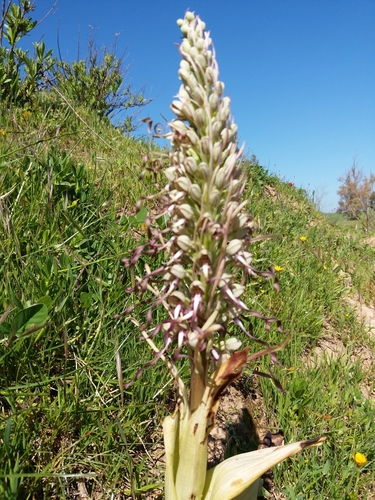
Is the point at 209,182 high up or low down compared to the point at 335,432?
up

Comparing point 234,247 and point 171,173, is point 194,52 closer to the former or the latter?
point 171,173

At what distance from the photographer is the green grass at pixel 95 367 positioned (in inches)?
66.8

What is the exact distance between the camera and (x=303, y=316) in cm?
328

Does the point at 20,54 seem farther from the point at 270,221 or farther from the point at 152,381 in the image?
the point at 152,381

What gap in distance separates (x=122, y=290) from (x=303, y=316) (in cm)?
167

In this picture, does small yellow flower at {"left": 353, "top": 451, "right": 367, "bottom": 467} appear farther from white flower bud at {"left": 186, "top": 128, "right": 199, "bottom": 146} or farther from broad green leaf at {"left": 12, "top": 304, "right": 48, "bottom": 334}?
white flower bud at {"left": 186, "top": 128, "right": 199, "bottom": 146}

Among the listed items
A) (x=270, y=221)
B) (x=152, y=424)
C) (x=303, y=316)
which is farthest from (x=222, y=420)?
(x=270, y=221)

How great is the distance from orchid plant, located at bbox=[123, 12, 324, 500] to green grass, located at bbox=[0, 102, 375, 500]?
410 mm

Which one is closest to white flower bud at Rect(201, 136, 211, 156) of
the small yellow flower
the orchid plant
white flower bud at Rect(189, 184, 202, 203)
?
the orchid plant

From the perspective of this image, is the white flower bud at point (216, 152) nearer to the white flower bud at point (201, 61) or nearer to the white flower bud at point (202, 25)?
the white flower bud at point (201, 61)

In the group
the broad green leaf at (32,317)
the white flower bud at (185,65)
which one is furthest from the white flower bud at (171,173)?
the broad green leaf at (32,317)

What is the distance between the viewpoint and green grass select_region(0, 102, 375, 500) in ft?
5.57

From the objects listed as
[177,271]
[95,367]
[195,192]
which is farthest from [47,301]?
[195,192]

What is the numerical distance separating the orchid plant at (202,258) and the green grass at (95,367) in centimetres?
41
